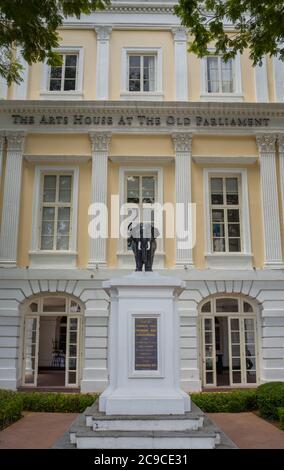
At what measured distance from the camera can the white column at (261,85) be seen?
16.0 metres

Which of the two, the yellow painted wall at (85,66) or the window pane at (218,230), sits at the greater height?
the yellow painted wall at (85,66)

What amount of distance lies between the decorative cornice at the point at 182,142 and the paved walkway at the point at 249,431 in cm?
860

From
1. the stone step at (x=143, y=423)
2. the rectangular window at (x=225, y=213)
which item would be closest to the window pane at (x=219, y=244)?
the rectangular window at (x=225, y=213)

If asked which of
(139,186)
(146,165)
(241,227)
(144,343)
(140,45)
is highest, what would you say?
(140,45)

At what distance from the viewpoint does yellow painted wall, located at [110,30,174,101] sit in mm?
16312

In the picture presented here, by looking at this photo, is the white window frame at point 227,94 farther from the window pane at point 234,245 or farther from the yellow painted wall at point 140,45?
the window pane at point 234,245

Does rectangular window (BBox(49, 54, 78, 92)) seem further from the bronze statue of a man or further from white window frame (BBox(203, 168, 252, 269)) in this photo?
the bronze statue of a man

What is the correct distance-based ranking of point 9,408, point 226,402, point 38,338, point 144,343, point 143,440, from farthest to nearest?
point 38,338 < point 226,402 < point 9,408 < point 144,343 < point 143,440

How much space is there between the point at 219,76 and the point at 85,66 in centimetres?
481

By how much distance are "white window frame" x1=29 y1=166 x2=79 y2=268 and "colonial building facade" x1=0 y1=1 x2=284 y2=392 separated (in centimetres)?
4

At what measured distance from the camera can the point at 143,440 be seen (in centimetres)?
611

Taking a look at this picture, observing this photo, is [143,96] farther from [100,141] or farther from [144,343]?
[144,343]

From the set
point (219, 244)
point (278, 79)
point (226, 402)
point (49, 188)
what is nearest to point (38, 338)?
point (49, 188)

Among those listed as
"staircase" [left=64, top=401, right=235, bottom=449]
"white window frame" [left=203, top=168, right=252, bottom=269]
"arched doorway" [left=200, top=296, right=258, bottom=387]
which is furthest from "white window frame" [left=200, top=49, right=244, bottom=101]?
"staircase" [left=64, top=401, right=235, bottom=449]
